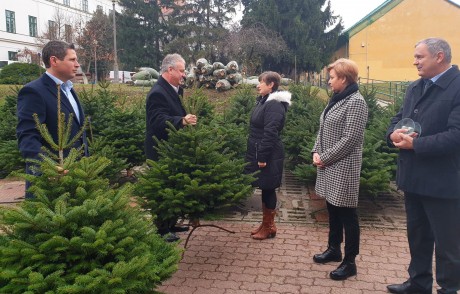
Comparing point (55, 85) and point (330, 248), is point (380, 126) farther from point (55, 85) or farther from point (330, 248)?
point (55, 85)

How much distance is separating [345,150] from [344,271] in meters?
1.16

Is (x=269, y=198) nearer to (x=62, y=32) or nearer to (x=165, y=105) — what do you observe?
(x=165, y=105)

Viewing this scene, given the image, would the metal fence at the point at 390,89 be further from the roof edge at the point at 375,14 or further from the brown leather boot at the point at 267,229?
the roof edge at the point at 375,14

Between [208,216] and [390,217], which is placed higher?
[208,216]

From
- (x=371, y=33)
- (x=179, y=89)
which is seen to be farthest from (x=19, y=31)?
(x=179, y=89)

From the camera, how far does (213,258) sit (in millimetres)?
4598

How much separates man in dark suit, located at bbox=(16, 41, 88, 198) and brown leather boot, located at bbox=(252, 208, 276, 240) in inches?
94.5

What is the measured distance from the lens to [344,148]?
3.83m

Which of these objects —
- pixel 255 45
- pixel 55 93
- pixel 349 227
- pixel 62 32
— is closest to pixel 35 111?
pixel 55 93

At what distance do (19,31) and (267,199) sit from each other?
49.6m

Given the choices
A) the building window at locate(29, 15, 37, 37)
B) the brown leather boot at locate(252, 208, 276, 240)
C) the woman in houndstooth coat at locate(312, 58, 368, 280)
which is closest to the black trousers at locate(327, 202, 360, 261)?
the woman in houndstooth coat at locate(312, 58, 368, 280)

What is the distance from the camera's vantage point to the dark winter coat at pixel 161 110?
457 cm

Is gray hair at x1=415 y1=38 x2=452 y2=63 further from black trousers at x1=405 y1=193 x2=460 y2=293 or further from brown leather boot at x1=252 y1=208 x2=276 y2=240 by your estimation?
brown leather boot at x1=252 y1=208 x2=276 y2=240

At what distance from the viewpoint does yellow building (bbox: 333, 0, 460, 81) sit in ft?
105
